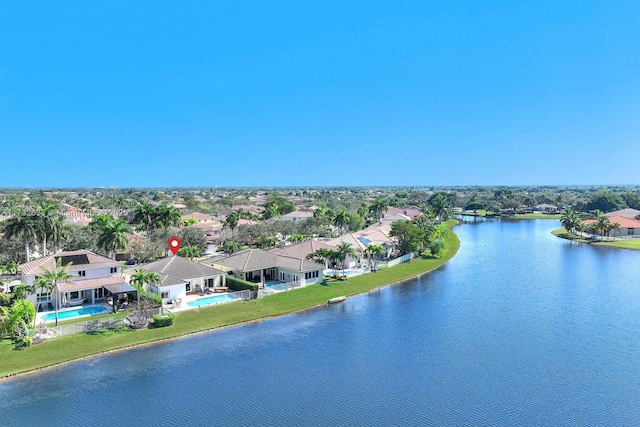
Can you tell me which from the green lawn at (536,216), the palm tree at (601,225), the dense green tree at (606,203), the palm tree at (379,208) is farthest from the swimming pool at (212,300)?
the dense green tree at (606,203)

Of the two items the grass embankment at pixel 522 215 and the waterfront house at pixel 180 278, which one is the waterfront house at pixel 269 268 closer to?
the waterfront house at pixel 180 278

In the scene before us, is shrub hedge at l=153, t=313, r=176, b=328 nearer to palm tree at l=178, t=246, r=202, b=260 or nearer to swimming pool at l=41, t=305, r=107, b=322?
swimming pool at l=41, t=305, r=107, b=322

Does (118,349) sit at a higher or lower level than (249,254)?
lower

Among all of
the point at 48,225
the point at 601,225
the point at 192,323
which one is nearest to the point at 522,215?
the point at 601,225

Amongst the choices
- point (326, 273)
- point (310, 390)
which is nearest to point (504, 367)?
point (310, 390)

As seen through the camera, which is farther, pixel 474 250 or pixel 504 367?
pixel 474 250

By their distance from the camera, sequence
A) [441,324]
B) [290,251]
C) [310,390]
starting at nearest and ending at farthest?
[310,390], [441,324], [290,251]

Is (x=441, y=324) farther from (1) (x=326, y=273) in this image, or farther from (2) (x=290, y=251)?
(2) (x=290, y=251)

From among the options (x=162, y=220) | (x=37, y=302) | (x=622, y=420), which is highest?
(x=162, y=220)

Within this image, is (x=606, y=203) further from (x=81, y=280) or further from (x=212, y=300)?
(x=81, y=280)
